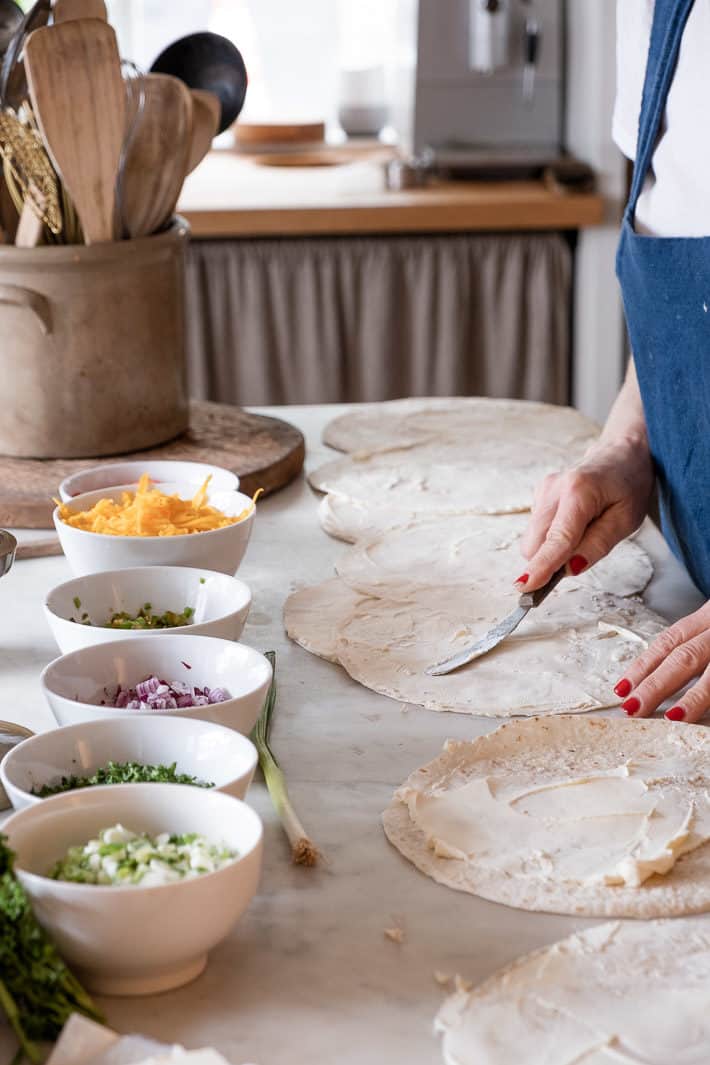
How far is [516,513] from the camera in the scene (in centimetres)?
151

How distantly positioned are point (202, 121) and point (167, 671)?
914 mm

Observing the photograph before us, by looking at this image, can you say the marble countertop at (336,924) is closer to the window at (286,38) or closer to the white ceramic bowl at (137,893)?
the white ceramic bowl at (137,893)

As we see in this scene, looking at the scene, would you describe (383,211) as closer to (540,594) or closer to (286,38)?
(286,38)

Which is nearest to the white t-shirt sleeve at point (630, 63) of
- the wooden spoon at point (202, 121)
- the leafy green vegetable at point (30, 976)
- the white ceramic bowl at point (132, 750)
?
the wooden spoon at point (202, 121)

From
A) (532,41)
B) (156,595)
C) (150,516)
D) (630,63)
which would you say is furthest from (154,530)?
(532,41)

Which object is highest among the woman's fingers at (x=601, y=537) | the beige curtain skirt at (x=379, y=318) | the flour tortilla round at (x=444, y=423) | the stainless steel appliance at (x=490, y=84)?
the stainless steel appliance at (x=490, y=84)

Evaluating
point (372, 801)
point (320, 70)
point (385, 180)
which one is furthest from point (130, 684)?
point (320, 70)

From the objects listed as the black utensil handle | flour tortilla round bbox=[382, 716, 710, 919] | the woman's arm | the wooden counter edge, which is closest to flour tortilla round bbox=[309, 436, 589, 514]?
the woman's arm

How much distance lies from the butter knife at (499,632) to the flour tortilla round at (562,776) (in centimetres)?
14

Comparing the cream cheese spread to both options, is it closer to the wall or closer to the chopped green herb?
the chopped green herb

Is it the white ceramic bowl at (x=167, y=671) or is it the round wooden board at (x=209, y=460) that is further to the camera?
the round wooden board at (x=209, y=460)

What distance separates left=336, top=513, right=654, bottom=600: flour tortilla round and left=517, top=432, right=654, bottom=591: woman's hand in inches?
2.0

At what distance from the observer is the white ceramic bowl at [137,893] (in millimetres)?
641

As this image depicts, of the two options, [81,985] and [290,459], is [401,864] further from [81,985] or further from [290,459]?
[290,459]
